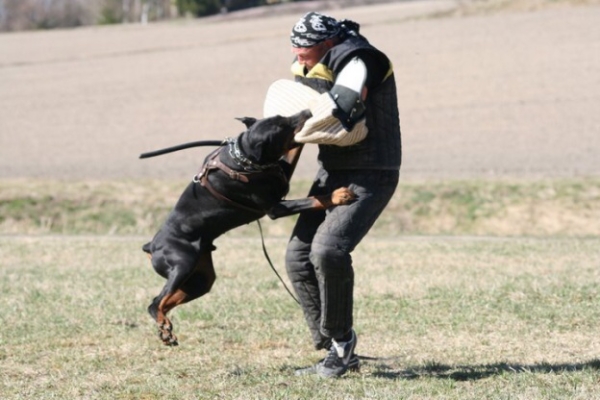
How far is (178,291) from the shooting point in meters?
5.84

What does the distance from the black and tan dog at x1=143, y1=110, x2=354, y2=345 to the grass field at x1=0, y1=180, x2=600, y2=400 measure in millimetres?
509

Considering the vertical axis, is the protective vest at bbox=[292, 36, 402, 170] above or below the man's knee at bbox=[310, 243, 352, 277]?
above

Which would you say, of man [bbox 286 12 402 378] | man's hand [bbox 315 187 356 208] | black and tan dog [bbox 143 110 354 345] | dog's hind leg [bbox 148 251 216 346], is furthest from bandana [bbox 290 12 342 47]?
dog's hind leg [bbox 148 251 216 346]

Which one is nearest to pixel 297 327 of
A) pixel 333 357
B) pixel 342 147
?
pixel 333 357

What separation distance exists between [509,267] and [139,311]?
3.68 meters

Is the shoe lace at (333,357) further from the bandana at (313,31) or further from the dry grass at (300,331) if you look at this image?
the bandana at (313,31)

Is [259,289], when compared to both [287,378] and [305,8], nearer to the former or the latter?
[287,378]

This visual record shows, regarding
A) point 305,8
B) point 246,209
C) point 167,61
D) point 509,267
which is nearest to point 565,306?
point 509,267

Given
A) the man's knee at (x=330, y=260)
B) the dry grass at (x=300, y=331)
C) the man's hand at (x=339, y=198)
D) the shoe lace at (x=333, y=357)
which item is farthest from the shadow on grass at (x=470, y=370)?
the man's hand at (x=339, y=198)

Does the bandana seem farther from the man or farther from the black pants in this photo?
the black pants

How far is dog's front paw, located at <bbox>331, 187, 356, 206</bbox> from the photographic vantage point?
541cm

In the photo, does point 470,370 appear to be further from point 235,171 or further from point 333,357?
point 235,171

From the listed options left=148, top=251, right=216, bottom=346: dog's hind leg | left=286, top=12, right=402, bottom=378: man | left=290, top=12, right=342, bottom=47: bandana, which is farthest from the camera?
left=148, top=251, right=216, bottom=346: dog's hind leg

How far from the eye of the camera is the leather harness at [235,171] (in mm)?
5508
